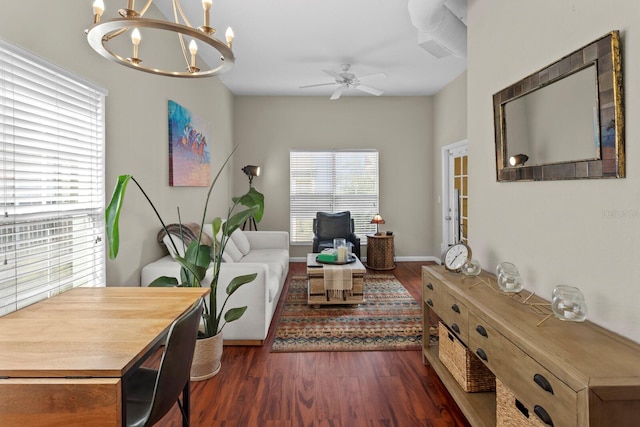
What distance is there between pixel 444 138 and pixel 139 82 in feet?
15.0

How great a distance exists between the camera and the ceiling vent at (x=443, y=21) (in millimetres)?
2837

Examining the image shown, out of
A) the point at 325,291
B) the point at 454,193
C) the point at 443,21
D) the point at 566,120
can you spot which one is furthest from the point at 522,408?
the point at 454,193

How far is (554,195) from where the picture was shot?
1.81 meters

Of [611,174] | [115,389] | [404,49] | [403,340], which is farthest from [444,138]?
[115,389]

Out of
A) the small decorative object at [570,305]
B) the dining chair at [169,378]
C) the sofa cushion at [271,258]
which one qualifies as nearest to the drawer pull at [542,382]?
the small decorative object at [570,305]

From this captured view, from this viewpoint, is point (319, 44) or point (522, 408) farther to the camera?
point (319, 44)

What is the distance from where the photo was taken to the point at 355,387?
236cm

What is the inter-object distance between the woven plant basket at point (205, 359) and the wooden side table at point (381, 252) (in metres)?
3.65

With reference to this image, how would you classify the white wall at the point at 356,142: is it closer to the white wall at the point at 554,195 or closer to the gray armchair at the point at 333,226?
the gray armchair at the point at 333,226

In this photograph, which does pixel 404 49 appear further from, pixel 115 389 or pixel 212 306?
pixel 115 389

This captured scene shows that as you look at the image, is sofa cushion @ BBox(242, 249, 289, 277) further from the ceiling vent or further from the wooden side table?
the ceiling vent

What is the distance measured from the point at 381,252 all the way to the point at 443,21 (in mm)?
3516

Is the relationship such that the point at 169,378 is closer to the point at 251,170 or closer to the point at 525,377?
the point at 525,377

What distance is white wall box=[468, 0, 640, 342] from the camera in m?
1.37
